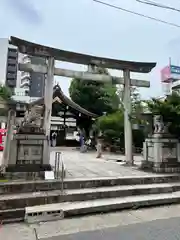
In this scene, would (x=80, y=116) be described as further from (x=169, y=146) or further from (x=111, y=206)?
(x=111, y=206)

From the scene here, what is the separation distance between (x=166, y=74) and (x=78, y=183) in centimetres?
4057

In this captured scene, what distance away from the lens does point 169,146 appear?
24.7 ft

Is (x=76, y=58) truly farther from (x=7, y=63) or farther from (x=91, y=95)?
(x=7, y=63)

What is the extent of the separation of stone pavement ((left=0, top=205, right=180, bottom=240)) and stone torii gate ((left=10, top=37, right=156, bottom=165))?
3.23 meters

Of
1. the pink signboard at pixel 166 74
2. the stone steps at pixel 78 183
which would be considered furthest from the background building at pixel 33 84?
the stone steps at pixel 78 183

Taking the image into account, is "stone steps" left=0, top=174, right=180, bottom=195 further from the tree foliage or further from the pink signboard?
the pink signboard

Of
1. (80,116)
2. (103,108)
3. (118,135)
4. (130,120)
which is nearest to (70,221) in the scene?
(130,120)

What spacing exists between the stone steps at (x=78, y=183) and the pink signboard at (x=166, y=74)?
37376mm

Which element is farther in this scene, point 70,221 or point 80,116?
point 80,116

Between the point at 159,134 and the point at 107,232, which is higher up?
the point at 159,134

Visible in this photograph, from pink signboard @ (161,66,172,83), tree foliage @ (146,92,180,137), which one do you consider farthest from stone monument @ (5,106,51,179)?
pink signboard @ (161,66,172,83)

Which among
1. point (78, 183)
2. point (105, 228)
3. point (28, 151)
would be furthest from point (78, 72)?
point (105, 228)

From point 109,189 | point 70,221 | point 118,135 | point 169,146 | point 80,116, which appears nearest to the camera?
point 70,221

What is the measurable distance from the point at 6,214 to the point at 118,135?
11990 mm
